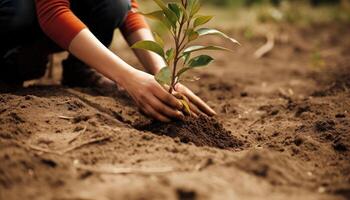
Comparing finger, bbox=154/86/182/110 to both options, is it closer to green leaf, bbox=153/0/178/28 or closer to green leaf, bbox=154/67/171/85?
green leaf, bbox=154/67/171/85

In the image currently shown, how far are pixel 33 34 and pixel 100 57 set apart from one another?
0.62m

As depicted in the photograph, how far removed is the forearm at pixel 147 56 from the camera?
87.0 inches

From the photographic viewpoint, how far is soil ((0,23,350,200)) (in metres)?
1.31

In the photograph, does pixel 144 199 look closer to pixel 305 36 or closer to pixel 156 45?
pixel 156 45

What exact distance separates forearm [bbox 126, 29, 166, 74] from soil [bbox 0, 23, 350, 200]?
0.19 m

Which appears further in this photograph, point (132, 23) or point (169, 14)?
point (132, 23)

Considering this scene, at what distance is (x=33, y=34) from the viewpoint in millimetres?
2309

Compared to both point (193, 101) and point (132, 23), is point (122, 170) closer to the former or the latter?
point (193, 101)

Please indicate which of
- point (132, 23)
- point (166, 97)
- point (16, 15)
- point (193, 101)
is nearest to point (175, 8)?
point (166, 97)

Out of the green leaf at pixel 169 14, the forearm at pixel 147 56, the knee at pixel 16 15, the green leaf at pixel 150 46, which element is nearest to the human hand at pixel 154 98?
the green leaf at pixel 150 46

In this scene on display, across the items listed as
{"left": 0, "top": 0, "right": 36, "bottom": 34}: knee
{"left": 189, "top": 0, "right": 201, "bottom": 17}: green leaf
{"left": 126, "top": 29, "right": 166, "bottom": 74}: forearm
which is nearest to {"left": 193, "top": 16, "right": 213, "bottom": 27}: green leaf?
{"left": 189, "top": 0, "right": 201, "bottom": 17}: green leaf

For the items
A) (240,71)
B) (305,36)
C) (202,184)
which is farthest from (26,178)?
(305,36)

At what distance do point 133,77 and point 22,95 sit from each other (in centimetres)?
57

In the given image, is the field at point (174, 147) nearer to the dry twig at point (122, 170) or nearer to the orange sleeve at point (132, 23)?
the dry twig at point (122, 170)
